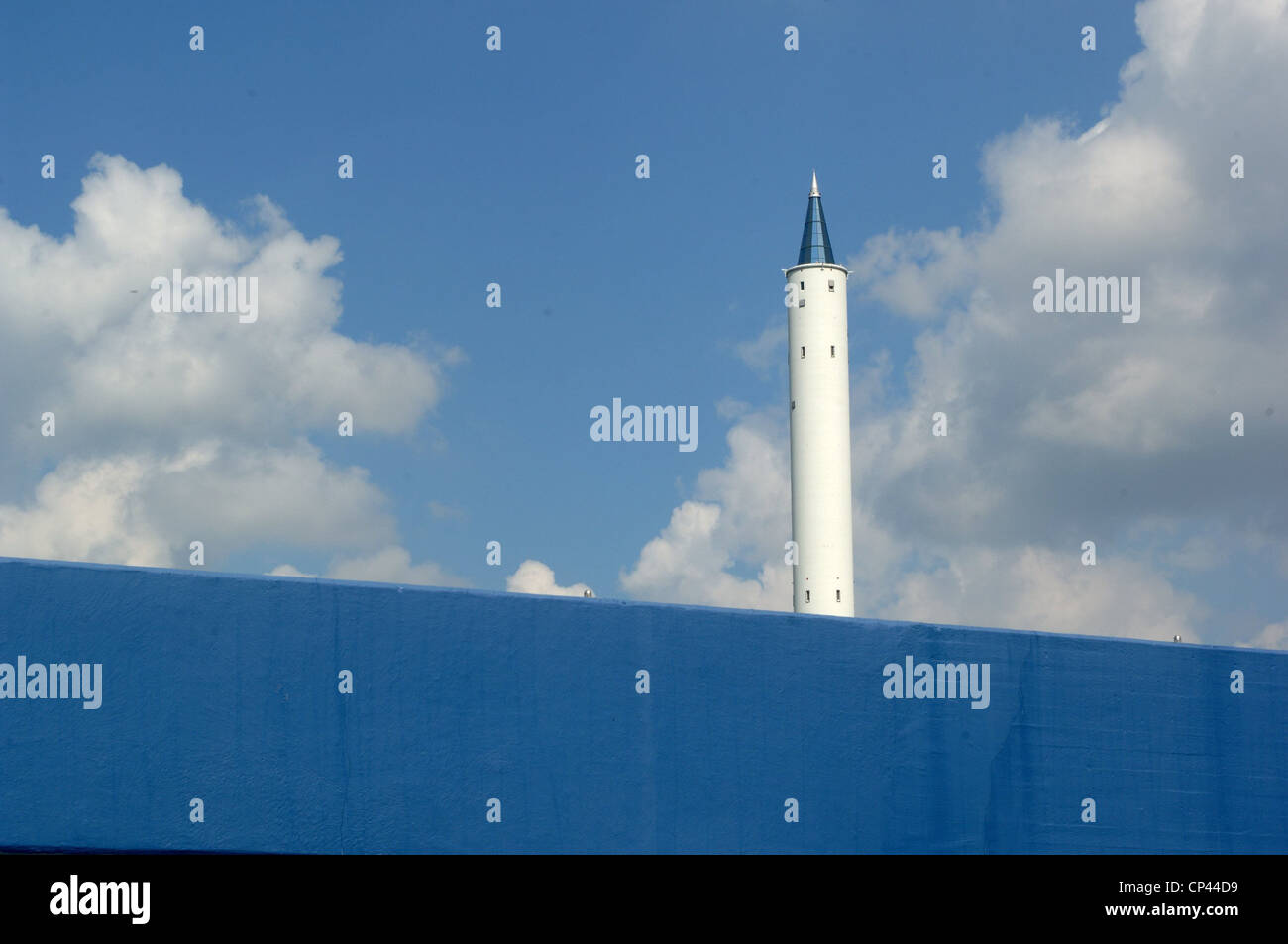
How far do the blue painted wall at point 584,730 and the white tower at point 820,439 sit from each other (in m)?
25.6

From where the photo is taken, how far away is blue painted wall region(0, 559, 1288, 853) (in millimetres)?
12031

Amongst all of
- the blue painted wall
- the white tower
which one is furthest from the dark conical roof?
the blue painted wall

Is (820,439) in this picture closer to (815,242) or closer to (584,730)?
(815,242)

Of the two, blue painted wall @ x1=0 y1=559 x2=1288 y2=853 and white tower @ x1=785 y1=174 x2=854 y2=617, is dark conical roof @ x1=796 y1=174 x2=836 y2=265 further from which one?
blue painted wall @ x1=0 y1=559 x2=1288 y2=853

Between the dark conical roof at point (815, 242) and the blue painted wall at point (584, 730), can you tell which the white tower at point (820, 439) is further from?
the blue painted wall at point (584, 730)

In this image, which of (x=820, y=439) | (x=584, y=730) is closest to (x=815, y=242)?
(x=820, y=439)

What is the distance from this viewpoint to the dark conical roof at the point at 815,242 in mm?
44625

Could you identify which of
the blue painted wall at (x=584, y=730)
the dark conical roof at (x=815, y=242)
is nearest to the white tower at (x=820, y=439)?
the dark conical roof at (x=815, y=242)

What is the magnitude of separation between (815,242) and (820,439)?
6887mm

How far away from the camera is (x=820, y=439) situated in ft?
139

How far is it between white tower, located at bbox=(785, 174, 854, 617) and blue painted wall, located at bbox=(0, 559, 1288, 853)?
1007 inches
